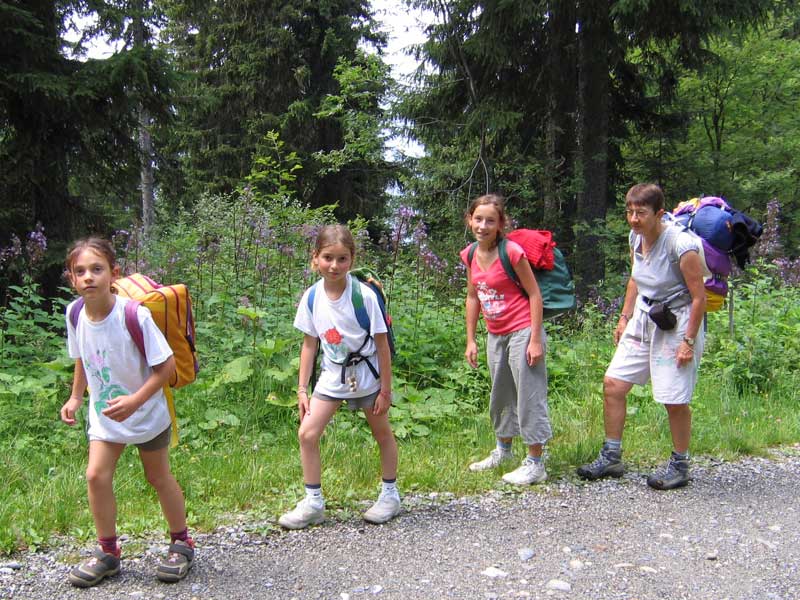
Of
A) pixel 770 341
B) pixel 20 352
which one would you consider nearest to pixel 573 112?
pixel 770 341

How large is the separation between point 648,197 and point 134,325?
3.07m

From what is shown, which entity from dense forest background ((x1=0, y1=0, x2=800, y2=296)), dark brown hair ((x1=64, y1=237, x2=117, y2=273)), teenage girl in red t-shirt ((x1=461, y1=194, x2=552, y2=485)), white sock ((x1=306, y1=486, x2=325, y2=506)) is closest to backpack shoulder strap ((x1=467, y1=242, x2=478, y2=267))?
teenage girl in red t-shirt ((x1=461, y1=194, x2=552, y2=485))

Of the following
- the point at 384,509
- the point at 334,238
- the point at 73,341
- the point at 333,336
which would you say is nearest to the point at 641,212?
the point at 334,238

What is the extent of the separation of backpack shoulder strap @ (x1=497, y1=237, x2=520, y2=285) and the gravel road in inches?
54.1

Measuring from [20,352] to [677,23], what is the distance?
34.6 feet

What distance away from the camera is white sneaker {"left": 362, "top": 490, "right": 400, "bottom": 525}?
3645mm

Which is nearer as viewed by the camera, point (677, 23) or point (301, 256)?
point (301, 256)

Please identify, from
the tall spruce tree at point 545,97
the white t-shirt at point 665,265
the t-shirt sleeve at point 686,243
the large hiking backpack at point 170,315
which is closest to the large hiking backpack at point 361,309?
the large hiking backpack at point 170,315

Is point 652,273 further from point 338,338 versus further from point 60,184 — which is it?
point 60,184

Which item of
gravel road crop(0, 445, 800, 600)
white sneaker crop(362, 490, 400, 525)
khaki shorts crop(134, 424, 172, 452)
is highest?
khaki shorts crop(134, 424, 172, 452)

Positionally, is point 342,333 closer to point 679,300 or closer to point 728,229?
point 679,300

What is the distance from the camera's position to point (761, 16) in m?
10.2

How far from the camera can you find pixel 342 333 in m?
3.56

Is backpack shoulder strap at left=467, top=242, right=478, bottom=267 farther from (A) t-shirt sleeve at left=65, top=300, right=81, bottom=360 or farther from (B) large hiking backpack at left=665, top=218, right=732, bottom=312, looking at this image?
(A) t-shirt sleeve at left=65, top=300, right=81, bottom=360
